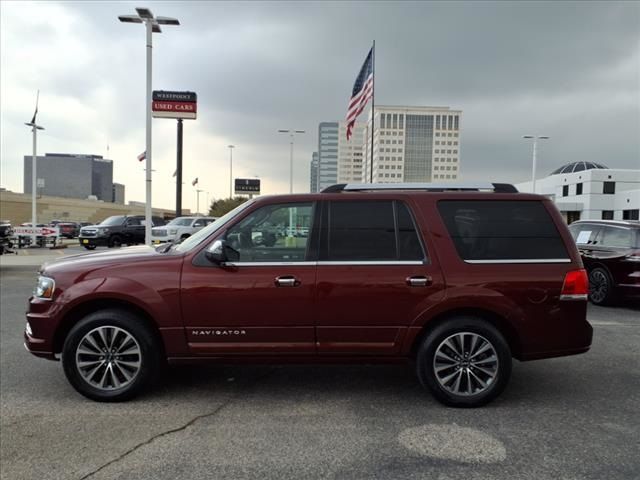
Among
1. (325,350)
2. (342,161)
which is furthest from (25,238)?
(342,161)

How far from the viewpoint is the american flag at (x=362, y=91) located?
1714cm

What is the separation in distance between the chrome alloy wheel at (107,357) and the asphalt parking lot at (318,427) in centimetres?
24

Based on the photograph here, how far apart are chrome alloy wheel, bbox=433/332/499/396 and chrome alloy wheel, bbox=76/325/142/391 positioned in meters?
2.55

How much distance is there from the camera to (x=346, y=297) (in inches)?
155

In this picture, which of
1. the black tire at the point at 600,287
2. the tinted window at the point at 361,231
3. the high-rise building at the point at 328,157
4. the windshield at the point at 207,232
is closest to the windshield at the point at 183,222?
the black tire at the point at 600,287

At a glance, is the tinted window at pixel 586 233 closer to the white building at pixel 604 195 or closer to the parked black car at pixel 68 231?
the parked black car at pixel 68 231

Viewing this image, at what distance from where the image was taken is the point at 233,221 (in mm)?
4102

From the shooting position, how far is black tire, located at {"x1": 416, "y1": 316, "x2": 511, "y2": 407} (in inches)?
156

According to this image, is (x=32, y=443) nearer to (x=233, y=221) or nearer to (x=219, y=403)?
(x=219, y=403)

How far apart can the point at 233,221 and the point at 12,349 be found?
3680 millimetres

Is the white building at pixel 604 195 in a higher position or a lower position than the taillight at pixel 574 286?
higher

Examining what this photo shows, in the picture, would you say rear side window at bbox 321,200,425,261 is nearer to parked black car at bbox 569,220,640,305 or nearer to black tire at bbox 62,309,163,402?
black tire at bbox 62,309,163,402

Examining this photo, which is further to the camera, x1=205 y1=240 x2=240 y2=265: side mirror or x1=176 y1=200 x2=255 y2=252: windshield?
x1=176 y1=200 x2=255 y2=252: windshield

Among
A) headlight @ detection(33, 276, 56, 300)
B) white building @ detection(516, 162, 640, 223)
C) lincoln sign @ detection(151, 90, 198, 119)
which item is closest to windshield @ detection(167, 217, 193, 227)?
lincoln sign @ detection(151, 90, 198, 119)
